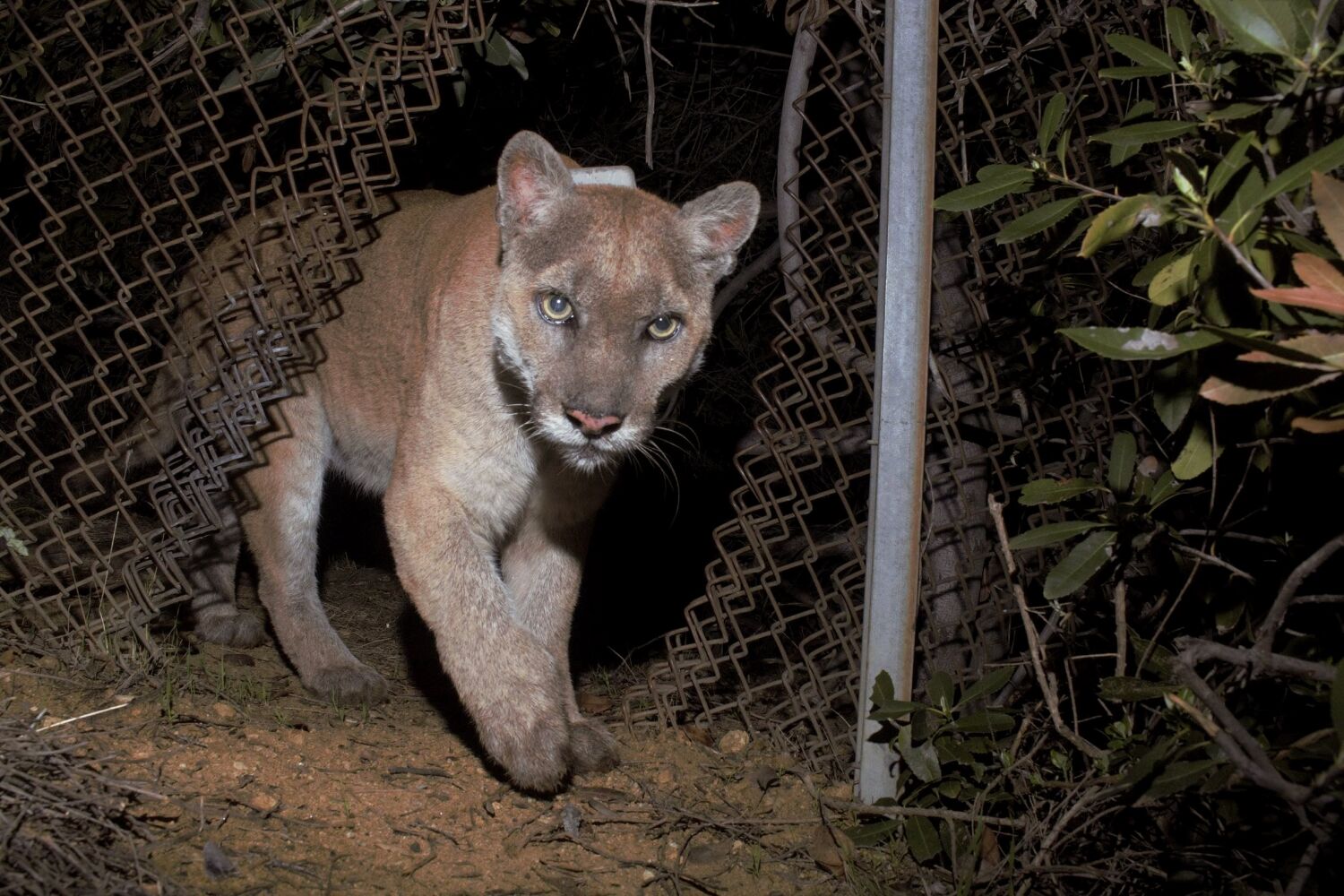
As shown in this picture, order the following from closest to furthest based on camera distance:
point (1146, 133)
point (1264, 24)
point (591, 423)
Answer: point (1264, 24), point (1146, 133), point (591, 423)

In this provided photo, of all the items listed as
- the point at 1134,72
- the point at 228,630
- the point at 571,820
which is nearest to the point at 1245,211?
the point at 1134,72

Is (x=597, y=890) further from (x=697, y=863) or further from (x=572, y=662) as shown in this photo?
(x=572, y=662)

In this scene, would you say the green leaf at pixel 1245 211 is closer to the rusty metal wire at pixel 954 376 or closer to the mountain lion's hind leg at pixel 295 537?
the rusty metal wire at pixel 954 376

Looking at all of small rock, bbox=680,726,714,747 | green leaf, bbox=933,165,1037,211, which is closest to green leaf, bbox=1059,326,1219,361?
green leaf, bbox=933,165,1037,211

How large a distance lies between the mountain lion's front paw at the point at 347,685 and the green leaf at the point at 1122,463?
10.1 feet

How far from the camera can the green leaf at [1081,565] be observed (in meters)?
3.40

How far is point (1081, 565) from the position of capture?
135 inches

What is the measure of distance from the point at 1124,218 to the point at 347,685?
11.7 feet

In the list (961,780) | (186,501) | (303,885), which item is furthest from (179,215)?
(961,780)

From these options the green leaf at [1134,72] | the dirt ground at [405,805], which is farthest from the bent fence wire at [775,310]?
the green leaf at [1134,72]

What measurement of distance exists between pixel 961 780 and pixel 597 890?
48.9 inches

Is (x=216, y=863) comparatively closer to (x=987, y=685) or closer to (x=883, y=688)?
(x=883, y=688)

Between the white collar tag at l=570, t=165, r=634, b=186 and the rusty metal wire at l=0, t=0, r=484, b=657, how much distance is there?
628 millimetres

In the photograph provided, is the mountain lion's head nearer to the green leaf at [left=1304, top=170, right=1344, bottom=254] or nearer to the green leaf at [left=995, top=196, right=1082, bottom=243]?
the green leaf at [left=995, top=196, right=1082, bottom=243]
